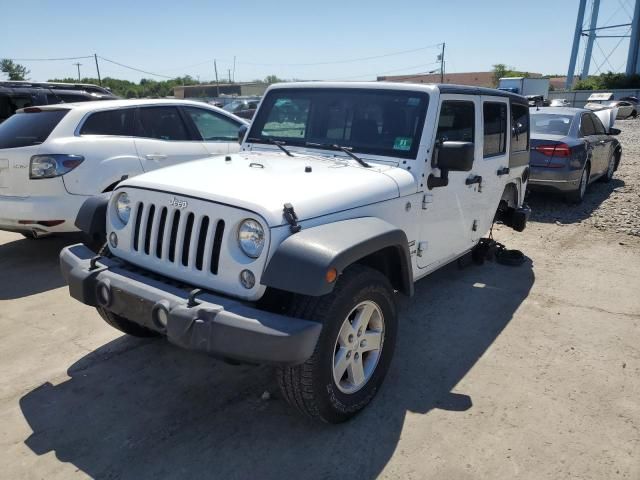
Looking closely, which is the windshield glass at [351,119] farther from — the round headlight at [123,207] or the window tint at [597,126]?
the window tint at [597,126]

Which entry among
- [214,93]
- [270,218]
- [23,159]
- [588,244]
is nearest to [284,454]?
[270,218]

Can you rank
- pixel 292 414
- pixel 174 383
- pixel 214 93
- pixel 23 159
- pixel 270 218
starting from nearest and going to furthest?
pixel 270 218 → pixel 292 414 → pixel 174 383 → pixel 23 159 → pixel 214 93

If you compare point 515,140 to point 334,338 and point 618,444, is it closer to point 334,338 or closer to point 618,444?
point 618,444

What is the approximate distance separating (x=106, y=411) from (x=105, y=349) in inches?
33.8

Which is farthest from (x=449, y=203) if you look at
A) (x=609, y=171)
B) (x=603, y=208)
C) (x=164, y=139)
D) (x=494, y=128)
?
(x=609, y=171)

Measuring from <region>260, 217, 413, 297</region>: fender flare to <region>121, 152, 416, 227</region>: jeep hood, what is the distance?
0.14m

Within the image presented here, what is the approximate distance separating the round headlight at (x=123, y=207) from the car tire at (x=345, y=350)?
1294 millimetres

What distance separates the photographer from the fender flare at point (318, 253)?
2393 millimetres

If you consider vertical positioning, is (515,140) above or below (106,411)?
Answer: above

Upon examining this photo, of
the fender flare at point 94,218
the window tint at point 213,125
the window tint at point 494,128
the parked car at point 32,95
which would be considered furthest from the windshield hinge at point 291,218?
the parked car at point 32,95

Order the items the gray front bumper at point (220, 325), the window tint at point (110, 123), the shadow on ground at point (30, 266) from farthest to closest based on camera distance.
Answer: the window tint at point (110, 123) → the shadow on ground at point (30, 266) → the gray front bumper at point (220, 325)

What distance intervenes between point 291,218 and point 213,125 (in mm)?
4585

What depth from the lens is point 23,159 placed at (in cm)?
518

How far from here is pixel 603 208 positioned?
843cm
